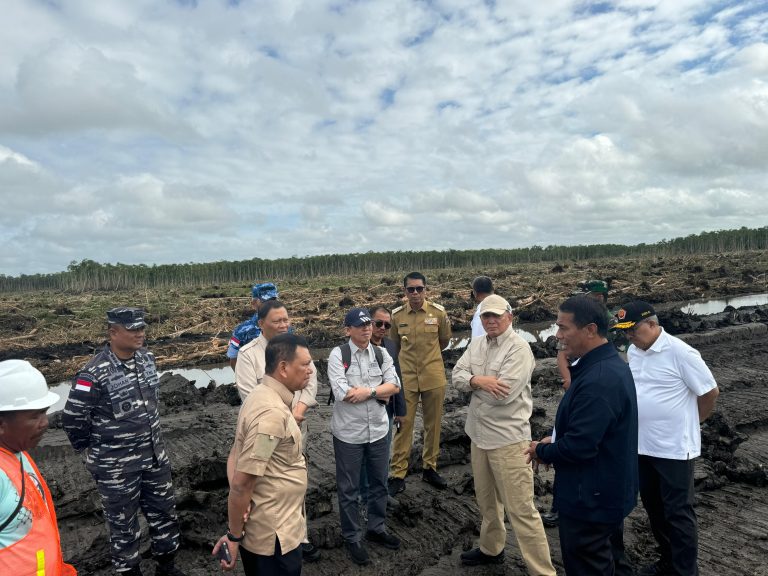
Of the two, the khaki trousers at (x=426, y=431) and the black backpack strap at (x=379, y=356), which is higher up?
the black backpack strap at (x=379, y=356)

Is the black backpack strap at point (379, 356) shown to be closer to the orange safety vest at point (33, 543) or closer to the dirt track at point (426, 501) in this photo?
the dirt track at point (426, 501)

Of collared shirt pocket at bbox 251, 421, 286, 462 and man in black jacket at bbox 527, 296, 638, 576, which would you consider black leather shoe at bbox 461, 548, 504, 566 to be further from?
collared shirt pocket at bbox 251, 421, 286, 462

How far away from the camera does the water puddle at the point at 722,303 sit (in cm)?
2019

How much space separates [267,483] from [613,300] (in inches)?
848

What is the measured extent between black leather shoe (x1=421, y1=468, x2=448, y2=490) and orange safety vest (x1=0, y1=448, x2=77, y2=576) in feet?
12.5

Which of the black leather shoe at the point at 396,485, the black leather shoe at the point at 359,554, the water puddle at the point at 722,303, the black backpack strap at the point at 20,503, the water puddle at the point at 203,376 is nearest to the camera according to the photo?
the black backpack strap at the point at 20,503

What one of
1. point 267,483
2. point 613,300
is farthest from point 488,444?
point 613,300

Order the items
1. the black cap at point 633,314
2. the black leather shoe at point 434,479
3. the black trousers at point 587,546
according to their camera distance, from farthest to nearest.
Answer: the black leather shoe at point 434,479 → the black cap at point 633,314 → the black trousers at point 587,546

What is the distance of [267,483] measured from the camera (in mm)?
2650

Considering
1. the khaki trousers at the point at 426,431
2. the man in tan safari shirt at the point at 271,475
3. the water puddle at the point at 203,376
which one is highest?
the man in tan safari shirt at the point at 271,475

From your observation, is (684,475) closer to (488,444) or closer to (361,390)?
(488,444)

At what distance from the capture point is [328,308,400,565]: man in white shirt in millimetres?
4043

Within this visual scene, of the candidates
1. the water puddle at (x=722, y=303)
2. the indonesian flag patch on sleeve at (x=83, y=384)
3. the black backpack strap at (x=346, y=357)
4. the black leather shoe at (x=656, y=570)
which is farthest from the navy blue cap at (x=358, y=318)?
the water puddle at (x=722, y=303)

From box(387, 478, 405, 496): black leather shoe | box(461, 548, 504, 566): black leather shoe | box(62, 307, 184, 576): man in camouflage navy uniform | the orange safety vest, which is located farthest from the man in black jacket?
box(62, 307, 184, 576): man in camouflage navy uniform
